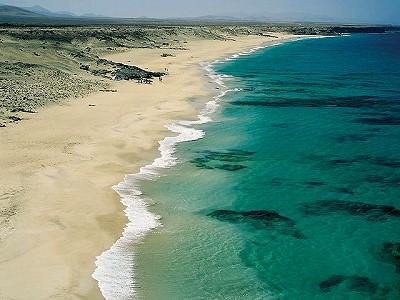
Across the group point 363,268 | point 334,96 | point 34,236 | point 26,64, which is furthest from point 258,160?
point 26,64

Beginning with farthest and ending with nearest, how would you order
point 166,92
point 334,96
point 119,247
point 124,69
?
point 124,69 < point 334,96 < point 166,92 < point 119,247

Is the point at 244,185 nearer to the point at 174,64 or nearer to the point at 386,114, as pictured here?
the point at 386,114

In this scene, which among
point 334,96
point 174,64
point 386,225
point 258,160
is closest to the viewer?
point 386,225

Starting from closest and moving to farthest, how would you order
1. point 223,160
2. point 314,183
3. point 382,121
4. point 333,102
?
1. point 314,183
2. point 223,160
3. point 382,121
4. point 333,102

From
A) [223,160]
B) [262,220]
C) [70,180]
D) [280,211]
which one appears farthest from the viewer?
[223,160]

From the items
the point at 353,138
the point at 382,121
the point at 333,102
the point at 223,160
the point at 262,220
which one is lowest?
the point at 262,220

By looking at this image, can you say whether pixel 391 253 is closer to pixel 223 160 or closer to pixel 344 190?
pixel 344 190

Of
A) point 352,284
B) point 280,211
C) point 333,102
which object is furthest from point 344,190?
point 333,102
